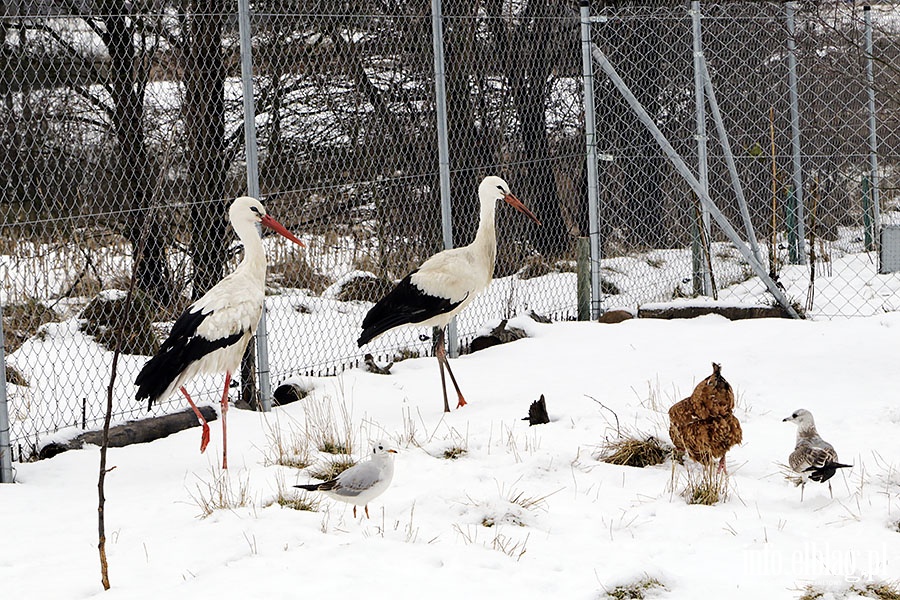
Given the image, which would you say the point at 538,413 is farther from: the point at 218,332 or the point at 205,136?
the point at 205,136

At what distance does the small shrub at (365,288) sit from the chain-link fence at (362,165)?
28 millimetres

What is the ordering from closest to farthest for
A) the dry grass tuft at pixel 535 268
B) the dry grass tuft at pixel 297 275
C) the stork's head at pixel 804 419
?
the stork's head at pixel 804 419 < the dry grass tuft at pixel 297 275 < the dry grass tuft at pixel 535 268

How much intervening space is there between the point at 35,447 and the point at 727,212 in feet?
28.0

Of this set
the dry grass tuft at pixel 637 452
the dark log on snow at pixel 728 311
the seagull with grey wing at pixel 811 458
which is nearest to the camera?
the seagull with grey wing at pixel 811 458

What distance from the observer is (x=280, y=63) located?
904 cm

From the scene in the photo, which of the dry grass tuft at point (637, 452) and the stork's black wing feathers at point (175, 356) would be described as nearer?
the dry grass tuft at point (637, 452)

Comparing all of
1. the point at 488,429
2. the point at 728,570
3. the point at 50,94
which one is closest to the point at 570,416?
the point at 488,429

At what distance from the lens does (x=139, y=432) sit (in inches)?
254

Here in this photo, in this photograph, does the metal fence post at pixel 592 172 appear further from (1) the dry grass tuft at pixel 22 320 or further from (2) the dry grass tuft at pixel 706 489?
(2) the dry grass tuft at pixel 706 489

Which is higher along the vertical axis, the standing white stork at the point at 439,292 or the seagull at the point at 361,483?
the standing white stork at the point at 439,292

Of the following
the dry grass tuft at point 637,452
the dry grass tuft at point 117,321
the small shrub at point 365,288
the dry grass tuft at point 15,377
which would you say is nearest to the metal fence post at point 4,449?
the dry grass tuft at point 15,377

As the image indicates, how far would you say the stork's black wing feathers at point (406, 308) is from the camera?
684 centimetres

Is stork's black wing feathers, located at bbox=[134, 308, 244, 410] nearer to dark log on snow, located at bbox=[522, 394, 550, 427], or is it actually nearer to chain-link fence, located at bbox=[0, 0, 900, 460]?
chain-link fence, located at bbox=[0, 0, 900, 460]

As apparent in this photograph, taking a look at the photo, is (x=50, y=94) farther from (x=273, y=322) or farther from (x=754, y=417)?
(x=754, y=417)
